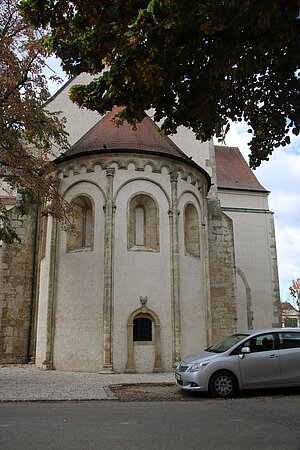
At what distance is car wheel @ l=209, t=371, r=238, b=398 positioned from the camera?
30.8 feet

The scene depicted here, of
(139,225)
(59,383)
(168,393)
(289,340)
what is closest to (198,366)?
(168,393)

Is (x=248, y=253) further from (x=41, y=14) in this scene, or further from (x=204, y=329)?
(x=41, y=14)

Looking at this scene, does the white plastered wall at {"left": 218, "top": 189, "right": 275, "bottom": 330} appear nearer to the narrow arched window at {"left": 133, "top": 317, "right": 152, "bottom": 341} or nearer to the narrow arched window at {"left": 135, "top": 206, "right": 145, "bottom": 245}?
the narrow arched window at {"left": 135, "top": 206, "right": 145, "bottom": 245}

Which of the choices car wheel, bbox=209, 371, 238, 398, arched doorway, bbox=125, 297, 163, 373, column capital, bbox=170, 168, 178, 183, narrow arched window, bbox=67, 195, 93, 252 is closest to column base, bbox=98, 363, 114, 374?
arched doorway, bbox=125, 297, 163, 373

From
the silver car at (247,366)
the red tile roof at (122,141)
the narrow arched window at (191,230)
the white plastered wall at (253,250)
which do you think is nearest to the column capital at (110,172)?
the red tile roof at (122,141)

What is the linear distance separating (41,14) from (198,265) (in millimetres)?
12462

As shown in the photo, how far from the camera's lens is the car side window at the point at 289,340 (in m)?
9.95

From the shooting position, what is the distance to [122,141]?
651 inches

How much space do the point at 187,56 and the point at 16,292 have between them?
14286 mm

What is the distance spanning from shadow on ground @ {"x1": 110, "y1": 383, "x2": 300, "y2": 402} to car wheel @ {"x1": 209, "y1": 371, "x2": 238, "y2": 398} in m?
0.22

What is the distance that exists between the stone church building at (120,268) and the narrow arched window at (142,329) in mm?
33

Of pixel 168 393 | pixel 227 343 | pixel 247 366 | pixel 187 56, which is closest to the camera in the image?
pixel 187 56

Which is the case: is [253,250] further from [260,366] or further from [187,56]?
[187,56]

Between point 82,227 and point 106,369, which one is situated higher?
point 82,227
